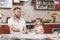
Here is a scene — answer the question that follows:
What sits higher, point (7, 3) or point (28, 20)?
point (7, 3)

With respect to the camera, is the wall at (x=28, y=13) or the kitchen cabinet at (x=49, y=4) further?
the kitchen cabinet at (x=49, y=4)

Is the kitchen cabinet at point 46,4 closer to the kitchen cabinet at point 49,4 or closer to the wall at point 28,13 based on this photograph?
the kitchen cabinet at point 49,4

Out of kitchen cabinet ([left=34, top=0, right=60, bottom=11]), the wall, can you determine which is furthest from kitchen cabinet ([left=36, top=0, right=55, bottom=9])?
the wall

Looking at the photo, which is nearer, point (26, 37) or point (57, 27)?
point (26, 37)

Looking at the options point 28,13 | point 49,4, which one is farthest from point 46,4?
point 28,13

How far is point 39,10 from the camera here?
4539 mm

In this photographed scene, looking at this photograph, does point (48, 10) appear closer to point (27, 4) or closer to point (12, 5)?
point (27, 4)

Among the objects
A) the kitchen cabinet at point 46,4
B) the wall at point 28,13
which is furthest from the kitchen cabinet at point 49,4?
the wall at point 28,13

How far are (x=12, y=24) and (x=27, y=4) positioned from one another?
1556 millimetres

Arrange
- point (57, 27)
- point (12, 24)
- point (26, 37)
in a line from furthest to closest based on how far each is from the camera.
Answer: point (57, 27) → point (12, 24) → point (26, 37)

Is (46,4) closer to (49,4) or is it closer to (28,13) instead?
(49,4)

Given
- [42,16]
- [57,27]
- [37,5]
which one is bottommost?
[57,27]

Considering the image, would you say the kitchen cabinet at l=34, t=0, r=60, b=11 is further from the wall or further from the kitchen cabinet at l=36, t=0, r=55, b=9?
the wall

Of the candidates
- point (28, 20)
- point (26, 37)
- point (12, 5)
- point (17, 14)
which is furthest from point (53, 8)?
point (26, 37)
